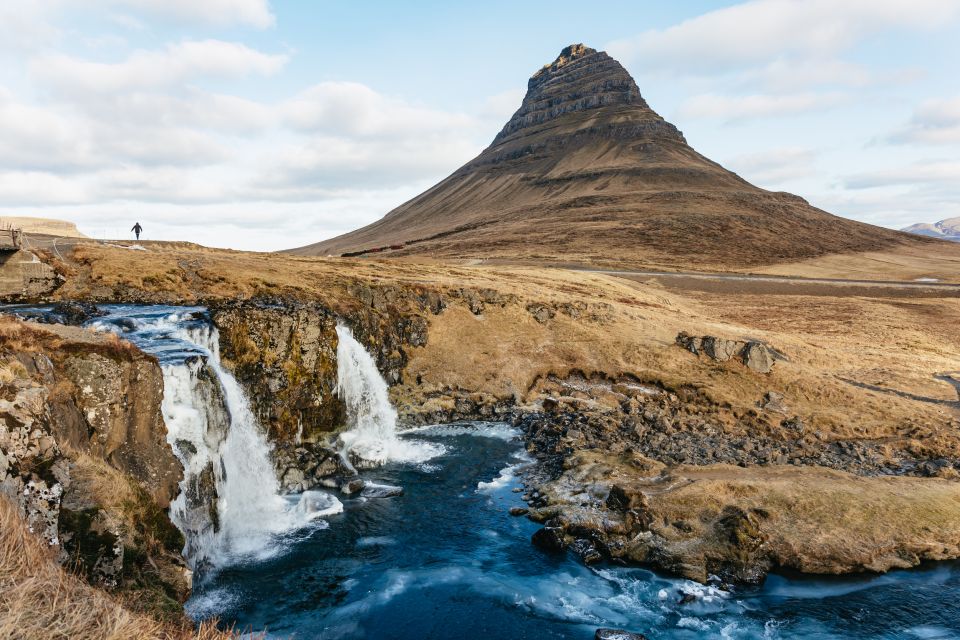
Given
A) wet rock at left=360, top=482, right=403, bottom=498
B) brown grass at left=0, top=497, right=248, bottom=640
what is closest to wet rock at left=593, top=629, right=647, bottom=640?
brown grass at left=0, top=497, right=248, bottom=640

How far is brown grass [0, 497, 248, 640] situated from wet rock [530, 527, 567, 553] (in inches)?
609

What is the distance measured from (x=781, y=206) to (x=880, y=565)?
18113cm

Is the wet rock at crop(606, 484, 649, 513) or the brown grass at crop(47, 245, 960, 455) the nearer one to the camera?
the wet rock at crop(606, 484, 649, 513)

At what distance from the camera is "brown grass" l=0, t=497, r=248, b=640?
23.1 feet

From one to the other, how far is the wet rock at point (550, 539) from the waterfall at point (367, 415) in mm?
9919

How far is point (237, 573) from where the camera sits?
64.6 feet

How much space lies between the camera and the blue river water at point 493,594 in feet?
57.6

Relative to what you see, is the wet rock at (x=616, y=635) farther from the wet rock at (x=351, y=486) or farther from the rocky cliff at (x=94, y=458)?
the wet rock at (x=351, y=486)

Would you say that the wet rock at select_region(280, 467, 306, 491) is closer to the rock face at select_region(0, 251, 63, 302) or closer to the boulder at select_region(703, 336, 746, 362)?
the rock face at select_region(0, 251, 63, 302)

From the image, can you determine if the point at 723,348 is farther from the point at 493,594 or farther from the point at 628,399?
the point at 493,594

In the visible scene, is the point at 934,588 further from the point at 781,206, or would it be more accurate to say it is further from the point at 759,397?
the point at 781,206

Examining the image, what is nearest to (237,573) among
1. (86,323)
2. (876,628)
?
(86,323)

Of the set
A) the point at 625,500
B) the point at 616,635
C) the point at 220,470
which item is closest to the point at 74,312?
the point at 220,470

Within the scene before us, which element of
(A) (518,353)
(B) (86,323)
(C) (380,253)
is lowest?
(A) (518,353)
